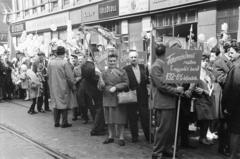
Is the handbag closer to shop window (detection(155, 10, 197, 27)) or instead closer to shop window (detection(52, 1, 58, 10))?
shop window (detection(155, 10, 197, 27))

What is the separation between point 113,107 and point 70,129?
203 centimetres

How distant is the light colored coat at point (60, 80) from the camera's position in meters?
8.71

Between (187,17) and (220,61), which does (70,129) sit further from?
(187,17)

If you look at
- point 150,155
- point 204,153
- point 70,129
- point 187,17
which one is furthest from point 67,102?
point 187,17

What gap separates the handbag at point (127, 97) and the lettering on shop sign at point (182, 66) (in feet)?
4.72

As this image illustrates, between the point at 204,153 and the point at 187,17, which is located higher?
the point at 187,17

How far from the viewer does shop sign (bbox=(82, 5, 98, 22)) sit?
21602mm

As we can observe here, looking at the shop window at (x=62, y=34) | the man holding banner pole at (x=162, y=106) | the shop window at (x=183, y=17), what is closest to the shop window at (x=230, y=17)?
the shop window at (x=183, y=17)

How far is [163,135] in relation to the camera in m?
5.69

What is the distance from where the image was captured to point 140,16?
1767 centimetres

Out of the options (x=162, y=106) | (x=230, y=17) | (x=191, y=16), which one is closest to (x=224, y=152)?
(x=162, y=106)

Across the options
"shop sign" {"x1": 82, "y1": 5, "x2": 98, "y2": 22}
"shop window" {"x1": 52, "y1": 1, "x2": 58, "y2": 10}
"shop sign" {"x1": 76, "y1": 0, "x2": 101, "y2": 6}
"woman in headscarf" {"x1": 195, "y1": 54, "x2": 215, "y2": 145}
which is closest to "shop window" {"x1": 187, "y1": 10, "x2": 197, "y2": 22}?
"woman in headscarf" {"x1": 195, "y1": 54, "x2": 215, "y2": 145}

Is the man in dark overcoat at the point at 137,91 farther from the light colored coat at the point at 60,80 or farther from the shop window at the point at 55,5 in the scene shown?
the shop window at the point at 55,5

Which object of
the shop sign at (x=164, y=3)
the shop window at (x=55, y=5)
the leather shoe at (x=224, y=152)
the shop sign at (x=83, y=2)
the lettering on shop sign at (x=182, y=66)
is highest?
the shop window at (x=55, y=5)
